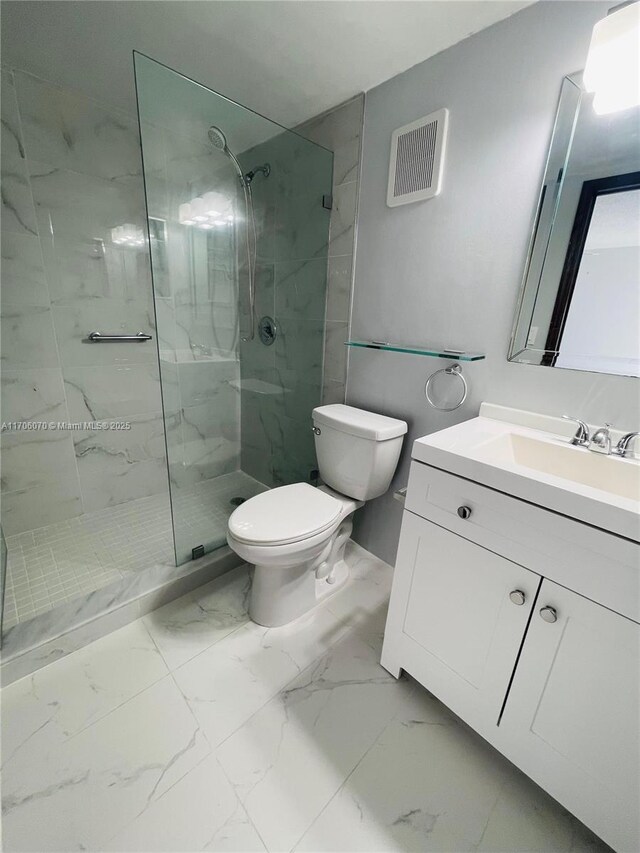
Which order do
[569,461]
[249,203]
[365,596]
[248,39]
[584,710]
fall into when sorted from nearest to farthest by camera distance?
1. [584,710]
2. [569,461]
3. [248,39]
4. [365,596]
5. [249,203]

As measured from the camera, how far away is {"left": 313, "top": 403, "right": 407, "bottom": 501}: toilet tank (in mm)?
1388

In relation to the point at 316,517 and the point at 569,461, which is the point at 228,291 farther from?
the point at 569,461

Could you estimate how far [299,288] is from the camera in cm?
177

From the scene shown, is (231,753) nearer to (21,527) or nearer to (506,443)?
(506,443)

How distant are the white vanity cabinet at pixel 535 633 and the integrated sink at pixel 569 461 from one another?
19cm

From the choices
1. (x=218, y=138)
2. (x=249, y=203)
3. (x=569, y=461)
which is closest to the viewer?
(x=569, y=461)

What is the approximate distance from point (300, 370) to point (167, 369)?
2.24ft

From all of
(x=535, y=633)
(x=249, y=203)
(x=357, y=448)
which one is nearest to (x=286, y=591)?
(x=357, y=448)

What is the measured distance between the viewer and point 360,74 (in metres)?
1.31

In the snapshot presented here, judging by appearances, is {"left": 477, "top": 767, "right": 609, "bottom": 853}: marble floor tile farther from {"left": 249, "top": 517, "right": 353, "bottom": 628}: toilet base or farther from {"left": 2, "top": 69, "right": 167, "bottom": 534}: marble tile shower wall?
{"left": 2, "top": 69, "right": 167, "bottom": 534}: marble tile shower wall

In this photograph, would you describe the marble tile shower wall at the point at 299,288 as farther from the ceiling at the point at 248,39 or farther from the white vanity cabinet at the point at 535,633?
the white vanity cabinet at the point at 535,633

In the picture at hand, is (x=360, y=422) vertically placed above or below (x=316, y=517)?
above

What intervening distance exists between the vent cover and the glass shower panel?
1.26ft

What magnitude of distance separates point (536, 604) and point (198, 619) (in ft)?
3.93
